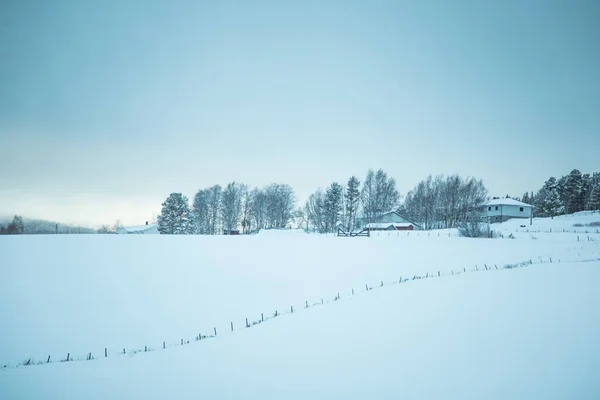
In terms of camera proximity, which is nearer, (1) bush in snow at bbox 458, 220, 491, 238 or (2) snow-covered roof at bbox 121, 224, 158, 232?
(1) bush in snow at bbox 458, 220, 491, 238

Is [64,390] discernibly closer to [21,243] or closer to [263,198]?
[21,243]

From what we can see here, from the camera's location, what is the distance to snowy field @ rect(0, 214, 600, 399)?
17.8 feet

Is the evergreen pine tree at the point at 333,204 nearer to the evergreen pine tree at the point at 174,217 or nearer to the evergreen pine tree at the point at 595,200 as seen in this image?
the evergreen pine tree at the point at 174,217

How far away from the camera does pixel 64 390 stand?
555cm

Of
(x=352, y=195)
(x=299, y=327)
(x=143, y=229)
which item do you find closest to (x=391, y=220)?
(x=352, y=195)

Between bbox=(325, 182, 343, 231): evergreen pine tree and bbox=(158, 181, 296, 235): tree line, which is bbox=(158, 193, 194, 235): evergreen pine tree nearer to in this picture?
bbox=(158, 181, 296, 235): tree line

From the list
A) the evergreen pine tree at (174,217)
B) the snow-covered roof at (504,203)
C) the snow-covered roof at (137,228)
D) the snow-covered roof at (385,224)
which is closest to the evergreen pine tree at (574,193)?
the snow-covered roof at (504,203)

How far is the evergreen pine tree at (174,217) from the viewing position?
60.7 meters

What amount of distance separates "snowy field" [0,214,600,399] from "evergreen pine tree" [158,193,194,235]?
1440 inches

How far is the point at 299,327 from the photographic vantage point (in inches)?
340

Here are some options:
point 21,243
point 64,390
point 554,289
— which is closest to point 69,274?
point 21,243

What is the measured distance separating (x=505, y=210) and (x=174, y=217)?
229ft

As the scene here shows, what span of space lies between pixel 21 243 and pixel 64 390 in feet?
83.7

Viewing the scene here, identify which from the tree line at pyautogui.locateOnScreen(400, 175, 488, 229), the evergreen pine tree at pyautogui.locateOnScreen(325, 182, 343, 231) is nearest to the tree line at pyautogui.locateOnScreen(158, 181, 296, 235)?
the evergreen pine tree at pyautogui.locateOnScreen(325, 182, 343, 231)
